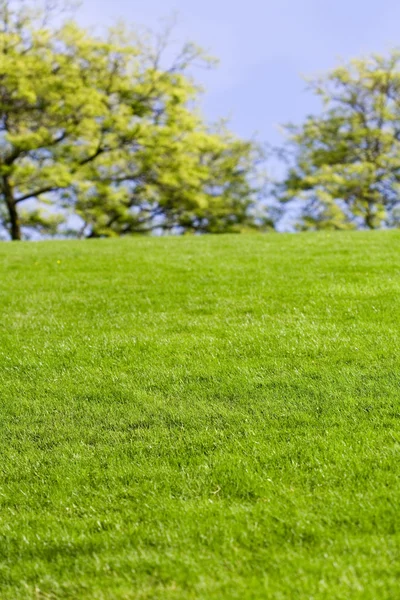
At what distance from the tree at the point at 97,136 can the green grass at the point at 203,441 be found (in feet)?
74.5

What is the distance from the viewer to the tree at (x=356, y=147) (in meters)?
36.2

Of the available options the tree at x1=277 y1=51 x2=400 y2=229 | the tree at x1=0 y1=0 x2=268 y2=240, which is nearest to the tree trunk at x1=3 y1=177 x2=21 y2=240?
the tree at x1=0 y1=0 x2=268 y2=240

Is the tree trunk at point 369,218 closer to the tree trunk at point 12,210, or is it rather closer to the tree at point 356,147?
the tree at point 356,147

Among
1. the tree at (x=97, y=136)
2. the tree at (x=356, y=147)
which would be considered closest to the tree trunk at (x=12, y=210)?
the tree at (x=97, y=136)

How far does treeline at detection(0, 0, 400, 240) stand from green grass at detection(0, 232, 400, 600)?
23076mm

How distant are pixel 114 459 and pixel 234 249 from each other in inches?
382

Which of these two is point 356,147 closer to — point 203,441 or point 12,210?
point 12,210

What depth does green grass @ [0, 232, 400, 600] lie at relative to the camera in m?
4.10

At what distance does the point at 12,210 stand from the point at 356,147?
19855 mm

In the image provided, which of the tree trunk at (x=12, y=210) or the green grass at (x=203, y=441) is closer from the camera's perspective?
the green grass at (x=203, y=441)

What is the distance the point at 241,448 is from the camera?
557cm

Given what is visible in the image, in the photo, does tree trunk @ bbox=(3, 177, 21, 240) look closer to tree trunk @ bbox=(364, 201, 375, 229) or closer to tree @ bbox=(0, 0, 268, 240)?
tree @ bbox=(0, 0, 268, 240)

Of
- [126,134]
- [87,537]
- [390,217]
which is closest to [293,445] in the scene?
[87,537]

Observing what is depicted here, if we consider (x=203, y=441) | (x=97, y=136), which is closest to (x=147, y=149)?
(x=97, y=136)
